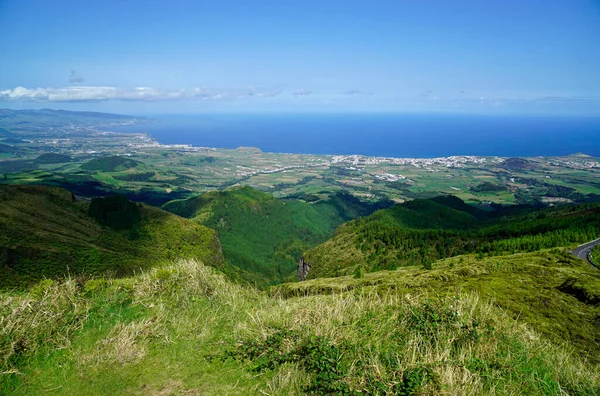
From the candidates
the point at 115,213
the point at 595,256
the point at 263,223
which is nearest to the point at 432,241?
the point at 595,256

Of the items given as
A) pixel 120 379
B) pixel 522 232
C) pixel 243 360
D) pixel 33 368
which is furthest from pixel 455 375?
pixel 522 232

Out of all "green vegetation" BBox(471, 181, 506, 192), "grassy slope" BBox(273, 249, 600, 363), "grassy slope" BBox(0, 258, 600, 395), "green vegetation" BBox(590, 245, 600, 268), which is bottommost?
"green vegetation" BBox(471, 181, 506, 192)

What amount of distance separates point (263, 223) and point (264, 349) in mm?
140355

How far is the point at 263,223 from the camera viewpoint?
147000 millimetres

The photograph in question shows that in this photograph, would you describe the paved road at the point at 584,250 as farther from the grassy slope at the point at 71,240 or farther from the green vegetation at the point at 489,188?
the green vegetation at the point at 489,188

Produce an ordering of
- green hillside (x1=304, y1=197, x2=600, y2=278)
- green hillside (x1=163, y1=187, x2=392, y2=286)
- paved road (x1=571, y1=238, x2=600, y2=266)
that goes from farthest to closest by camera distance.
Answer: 1. green hillside (x1=163, y1=187, x2=392, y2=286)
2. green hillside (x1=304, y1=197, x2=600, y2=278)
3. paved road (x1=571, y1=238, x2=600, y2=266)

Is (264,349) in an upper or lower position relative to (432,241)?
upper

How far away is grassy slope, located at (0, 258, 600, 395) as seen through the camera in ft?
21.7

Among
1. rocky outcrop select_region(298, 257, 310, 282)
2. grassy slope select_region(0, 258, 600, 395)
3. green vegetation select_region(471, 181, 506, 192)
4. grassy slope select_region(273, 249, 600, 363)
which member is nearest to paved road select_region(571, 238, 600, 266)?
grassy slope select_region(273, 249, 600, 363)

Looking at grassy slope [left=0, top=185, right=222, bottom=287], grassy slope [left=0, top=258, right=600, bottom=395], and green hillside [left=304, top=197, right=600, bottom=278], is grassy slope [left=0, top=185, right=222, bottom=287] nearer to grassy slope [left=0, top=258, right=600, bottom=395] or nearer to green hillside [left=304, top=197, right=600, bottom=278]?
green hillside [left=304, top=197, right=600, bottom=278]

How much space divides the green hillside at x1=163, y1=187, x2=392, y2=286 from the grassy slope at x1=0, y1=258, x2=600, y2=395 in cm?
9557

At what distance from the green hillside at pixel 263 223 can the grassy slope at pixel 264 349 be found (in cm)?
9557

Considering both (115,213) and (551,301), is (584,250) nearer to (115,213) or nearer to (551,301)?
(551,301)

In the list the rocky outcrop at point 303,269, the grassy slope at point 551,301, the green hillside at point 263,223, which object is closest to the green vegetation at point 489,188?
the green hillside at point 263,223
